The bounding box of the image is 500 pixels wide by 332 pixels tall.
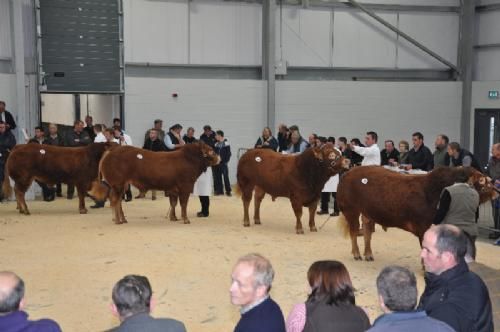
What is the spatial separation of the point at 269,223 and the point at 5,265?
14.9 feet

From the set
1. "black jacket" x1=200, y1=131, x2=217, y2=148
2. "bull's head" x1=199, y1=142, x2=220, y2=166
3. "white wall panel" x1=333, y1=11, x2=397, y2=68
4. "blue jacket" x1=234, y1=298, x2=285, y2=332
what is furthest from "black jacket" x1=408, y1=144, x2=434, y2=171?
"blue jacket" x1=234, y1=298, x2=285, y2=332

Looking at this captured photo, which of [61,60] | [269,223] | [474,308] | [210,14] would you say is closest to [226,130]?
[210,14]

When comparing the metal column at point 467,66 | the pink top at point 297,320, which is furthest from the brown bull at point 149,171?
the metal column at point 467,66

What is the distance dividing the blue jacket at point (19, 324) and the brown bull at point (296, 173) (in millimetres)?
6935

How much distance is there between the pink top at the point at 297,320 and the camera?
9.99ft

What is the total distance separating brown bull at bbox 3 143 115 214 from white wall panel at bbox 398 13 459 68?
9.44 metres

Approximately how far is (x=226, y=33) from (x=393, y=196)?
9746 mm

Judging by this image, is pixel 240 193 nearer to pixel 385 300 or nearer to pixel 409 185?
pixel 409 185

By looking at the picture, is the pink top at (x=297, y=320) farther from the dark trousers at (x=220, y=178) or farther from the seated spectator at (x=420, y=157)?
the dark trousers at (x=220, y=178)

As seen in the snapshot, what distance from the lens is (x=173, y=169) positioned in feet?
33.6

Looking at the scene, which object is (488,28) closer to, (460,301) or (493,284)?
(493,284)

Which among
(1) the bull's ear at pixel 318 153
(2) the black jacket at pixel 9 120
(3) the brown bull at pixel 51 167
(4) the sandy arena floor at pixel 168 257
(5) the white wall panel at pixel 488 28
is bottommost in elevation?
(4) the sandy arena floor at pixel 168 257

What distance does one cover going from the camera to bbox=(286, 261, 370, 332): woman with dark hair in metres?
3.00

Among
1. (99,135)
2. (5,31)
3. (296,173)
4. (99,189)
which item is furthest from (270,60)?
(296,173)
